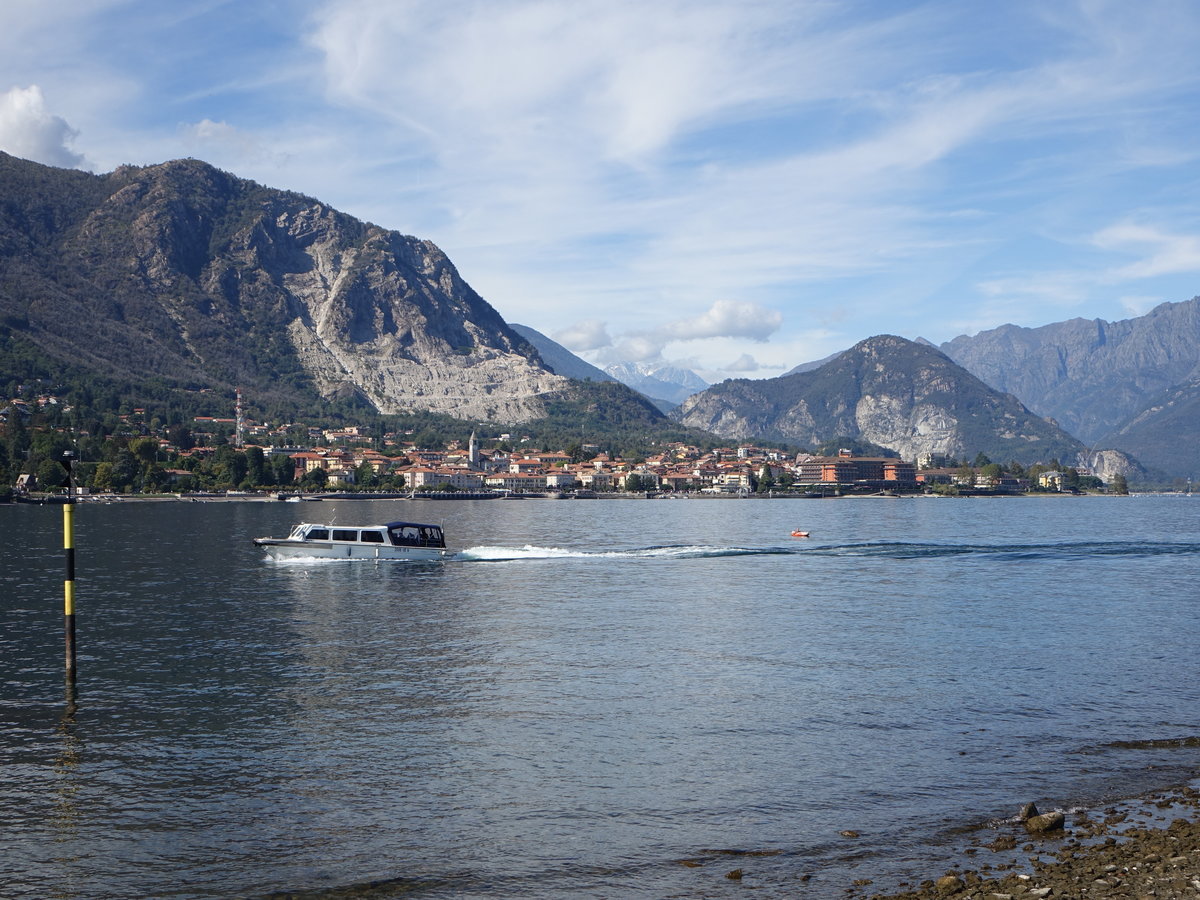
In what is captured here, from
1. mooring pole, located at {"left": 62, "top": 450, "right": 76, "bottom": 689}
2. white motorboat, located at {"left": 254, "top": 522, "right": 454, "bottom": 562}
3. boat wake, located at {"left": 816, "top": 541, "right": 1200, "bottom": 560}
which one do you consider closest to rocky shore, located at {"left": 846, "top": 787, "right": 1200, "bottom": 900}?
mooring pole, located at {"left": 62, "top": 450, "right": 76, "bottom": 689}

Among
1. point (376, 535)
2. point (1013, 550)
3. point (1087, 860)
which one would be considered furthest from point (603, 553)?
point (1087, 860)

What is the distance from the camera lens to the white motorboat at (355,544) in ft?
266

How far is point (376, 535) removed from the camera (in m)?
83.1

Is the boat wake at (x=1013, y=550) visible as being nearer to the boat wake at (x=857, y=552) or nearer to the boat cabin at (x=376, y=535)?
the boat wake at (x=857, y=552)

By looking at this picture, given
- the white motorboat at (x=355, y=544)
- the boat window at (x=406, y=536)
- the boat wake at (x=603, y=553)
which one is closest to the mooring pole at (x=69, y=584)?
the white motorboat at (x=355, y=544)

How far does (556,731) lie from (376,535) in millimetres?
57078

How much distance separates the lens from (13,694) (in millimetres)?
32219

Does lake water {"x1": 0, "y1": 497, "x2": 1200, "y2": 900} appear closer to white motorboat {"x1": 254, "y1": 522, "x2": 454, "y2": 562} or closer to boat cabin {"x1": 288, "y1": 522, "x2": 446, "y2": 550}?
white motorboat {"x1": 254, "y1": 522, "x2": 454, "y2": 562}

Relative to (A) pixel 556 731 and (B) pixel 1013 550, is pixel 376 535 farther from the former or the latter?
(A) pixel 556 731

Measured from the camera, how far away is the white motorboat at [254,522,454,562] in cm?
8106

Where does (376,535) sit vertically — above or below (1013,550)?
above

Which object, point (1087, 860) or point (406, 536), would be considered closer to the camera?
point (1087, 860)

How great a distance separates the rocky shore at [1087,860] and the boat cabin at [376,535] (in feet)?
218

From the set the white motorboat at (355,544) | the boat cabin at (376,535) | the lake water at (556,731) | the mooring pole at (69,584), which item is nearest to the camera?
the lake water at (556,731)
